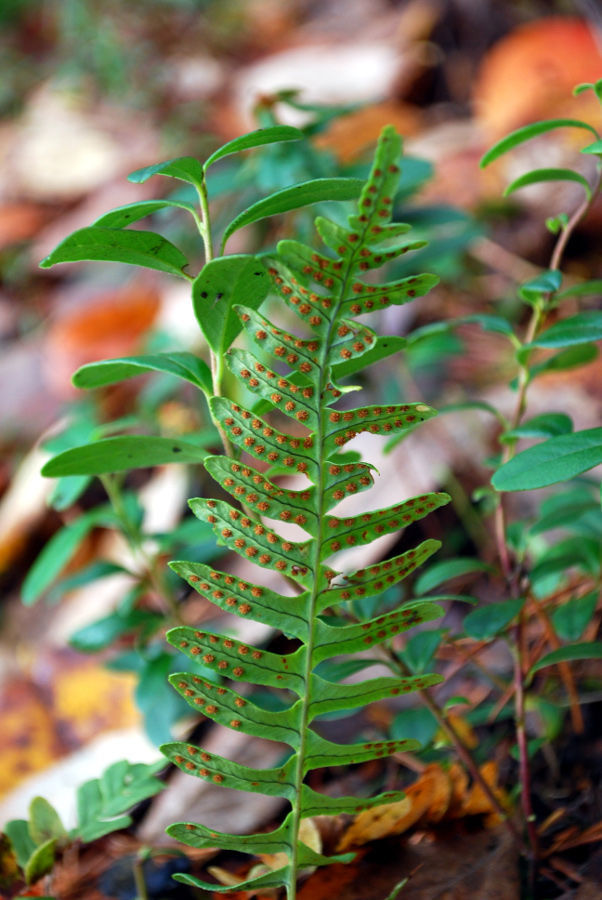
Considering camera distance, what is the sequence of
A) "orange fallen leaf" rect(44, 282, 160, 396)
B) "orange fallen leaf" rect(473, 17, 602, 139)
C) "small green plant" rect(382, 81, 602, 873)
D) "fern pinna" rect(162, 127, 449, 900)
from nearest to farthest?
"fern pinna" rect(162, 127, 449, 900) < "small green plant" rect(382, 81, 602, 873) < "orange fallen leaf" rect(44, 282, 160, 396) < "orange fallen leaf" rect(473, 17, 602, 139)

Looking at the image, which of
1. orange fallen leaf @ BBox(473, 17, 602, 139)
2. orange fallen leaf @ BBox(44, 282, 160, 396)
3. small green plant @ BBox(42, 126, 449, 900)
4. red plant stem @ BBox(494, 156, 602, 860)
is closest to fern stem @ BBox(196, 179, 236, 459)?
small green plant @ BBox(42, 126, 449, 900)

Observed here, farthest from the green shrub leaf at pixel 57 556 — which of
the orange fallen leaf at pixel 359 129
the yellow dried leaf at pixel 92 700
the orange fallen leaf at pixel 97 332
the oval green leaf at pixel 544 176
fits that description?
the orange fallen leaf at pixel 359 129

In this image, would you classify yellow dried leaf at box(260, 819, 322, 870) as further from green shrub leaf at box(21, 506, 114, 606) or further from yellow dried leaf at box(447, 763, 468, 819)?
green shrub leaf at box(21, 506, 114, 606)

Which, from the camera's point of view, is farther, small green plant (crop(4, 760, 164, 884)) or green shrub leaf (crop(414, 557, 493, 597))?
green shrub leaf (crop(414, 557, 493, 597))

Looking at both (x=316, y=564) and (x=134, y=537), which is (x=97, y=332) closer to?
(x=134, y=537)

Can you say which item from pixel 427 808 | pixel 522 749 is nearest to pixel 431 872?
pixel 427 808

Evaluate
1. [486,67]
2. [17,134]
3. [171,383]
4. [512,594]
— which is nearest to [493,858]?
[512,594]
